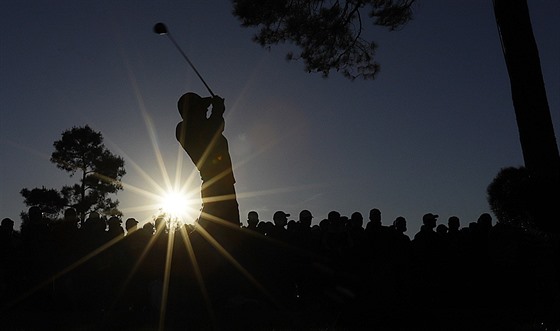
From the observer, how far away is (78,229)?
9.61 meters

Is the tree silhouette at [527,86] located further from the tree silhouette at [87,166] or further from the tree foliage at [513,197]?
the tree silhouette at [87,166]

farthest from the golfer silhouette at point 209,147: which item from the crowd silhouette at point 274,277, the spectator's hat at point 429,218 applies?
the spectator's hat at point 429,218

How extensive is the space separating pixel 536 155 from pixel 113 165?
2269 centimetres

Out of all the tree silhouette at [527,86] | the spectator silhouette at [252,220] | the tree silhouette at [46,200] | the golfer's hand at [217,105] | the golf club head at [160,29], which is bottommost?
the tree silhouette at [527,86]

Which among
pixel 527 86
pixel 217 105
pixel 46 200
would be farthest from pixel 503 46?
pixel 46 200

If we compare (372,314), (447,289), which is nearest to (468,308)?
(447,289)

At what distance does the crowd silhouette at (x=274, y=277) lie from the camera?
22.1 ft

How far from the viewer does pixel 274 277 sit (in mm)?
8914

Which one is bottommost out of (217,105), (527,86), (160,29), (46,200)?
(527,86)

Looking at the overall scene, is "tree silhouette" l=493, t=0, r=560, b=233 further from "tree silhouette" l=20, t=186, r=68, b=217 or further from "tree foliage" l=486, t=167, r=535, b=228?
"tree silhouette" l=20, t=186, r=68, b=217

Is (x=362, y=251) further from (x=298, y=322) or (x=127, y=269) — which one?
(x=127, y=269)

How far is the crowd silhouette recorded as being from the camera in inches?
265

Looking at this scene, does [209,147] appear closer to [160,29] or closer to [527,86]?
[160,29]

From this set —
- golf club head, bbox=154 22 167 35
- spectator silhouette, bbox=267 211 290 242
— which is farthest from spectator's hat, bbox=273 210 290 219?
golf club head, bbox=154 22 167 35
